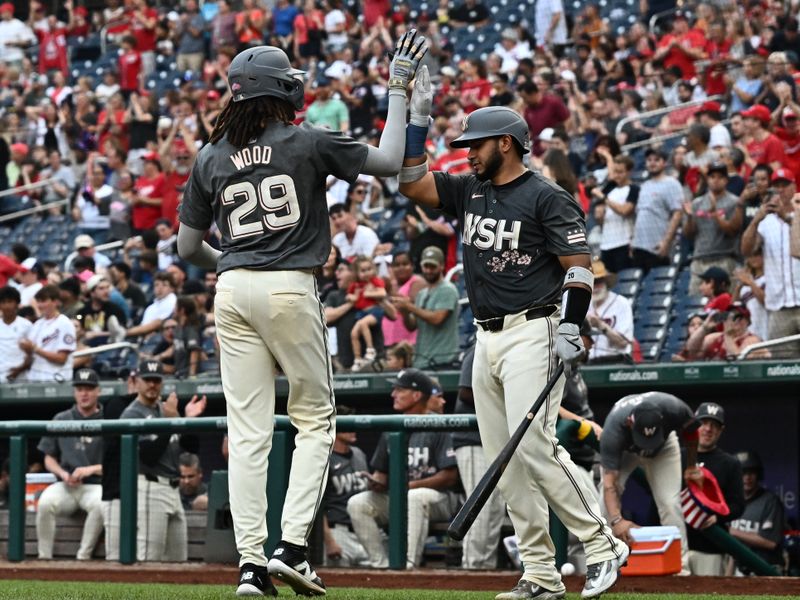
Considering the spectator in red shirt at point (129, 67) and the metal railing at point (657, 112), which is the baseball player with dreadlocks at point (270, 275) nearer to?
the metal railing at point (657, 112)

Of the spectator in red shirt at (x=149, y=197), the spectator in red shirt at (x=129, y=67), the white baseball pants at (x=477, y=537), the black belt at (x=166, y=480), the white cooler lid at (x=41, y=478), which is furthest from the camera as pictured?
the spectator in red shirt at (x=129, y=67)

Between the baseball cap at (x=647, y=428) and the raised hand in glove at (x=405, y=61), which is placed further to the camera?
the baseball cap at (x=647, y=428)

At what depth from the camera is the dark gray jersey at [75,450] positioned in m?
8.99

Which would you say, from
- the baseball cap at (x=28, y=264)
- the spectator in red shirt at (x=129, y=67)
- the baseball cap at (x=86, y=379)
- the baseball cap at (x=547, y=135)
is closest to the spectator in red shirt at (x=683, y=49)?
the baseball cap at (x=547, y=135)

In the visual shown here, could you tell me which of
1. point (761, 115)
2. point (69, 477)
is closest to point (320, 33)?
point (761, 115)

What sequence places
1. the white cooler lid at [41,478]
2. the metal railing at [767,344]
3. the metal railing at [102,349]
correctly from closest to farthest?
the white cooler lid at [41,478]
the metal railing at [767,344]
the metal railing at [102,349]

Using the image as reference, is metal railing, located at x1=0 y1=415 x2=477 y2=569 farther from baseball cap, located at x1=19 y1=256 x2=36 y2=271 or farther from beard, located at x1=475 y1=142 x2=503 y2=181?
baseball cap, located at x1=19 y1=256 x2=36 y2=271

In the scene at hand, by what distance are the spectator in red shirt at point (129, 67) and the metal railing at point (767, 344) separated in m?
12.6

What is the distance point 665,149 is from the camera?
13734mm

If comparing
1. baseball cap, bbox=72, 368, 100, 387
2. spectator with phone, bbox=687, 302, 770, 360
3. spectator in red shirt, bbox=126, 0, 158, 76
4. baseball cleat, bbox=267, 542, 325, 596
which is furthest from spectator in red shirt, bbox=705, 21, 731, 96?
spectator in red shirt, bbox=126, 0, 158, 76

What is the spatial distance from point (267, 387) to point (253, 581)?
29.1 inches

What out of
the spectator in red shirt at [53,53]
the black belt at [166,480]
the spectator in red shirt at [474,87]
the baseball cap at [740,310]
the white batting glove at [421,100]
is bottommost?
the black belt at [166,480]

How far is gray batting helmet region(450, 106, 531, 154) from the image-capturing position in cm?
578

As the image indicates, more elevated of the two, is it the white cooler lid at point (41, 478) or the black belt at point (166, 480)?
the black belt at point (166, 480)
